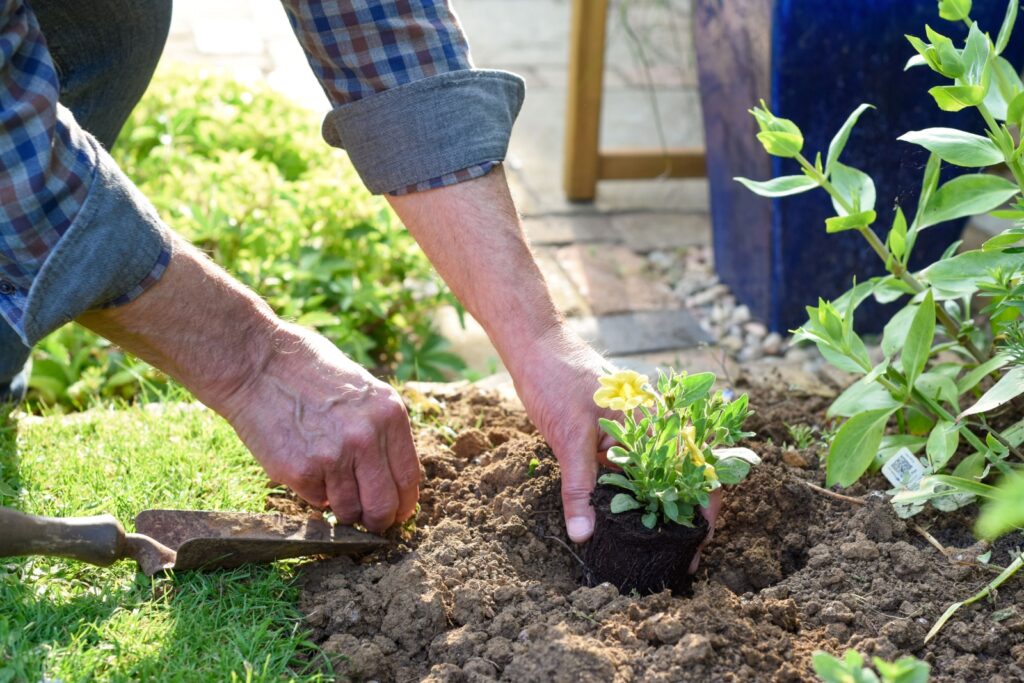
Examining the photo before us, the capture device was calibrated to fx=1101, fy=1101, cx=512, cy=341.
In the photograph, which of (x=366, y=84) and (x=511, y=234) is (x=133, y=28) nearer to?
(x=366, y=84)

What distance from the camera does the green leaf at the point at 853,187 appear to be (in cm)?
203

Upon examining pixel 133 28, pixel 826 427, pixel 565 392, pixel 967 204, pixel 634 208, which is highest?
pixel 133 28

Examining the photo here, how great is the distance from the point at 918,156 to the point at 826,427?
44.8 inches

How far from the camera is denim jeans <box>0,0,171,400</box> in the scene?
8.02 feet

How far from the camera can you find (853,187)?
2.06 metres

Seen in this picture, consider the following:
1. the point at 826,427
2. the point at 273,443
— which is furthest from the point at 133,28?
the point at 826,427

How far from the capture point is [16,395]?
102 inches

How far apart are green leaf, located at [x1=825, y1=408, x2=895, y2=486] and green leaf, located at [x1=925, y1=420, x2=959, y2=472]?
0.28 feet

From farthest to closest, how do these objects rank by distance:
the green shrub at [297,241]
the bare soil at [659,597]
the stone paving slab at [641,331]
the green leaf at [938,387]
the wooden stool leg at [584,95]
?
the wooden stool leg at [584,95], the stone paving slab at [641,331], the green shrub at [297,241], the green leaf at [938,387], the bare soil at [659,597]

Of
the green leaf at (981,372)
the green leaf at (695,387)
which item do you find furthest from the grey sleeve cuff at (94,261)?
the green leaf at (981,372)

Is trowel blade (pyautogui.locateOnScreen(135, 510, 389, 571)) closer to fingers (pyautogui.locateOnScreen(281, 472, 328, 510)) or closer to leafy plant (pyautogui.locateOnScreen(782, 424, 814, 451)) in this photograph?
fingers (pyautogui.locateOnScreen(281, 472, 328, 510))

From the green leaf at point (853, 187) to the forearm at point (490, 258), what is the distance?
587 millimetres

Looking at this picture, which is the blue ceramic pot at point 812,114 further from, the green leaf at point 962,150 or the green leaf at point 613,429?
the green leaf at point 613,429

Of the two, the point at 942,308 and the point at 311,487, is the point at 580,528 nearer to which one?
the point at 311,487
